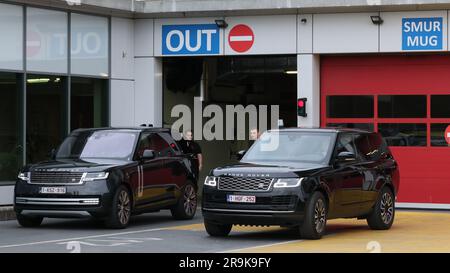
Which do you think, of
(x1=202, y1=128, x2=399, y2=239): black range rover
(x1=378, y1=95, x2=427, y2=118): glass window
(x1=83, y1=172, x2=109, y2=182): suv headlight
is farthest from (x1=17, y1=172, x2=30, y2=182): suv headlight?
(x1=378, y1=95, x2=427, y2=118): glass window

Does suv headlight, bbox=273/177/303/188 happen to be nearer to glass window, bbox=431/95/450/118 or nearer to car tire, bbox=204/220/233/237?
car tire, bbox=204/220/233/237

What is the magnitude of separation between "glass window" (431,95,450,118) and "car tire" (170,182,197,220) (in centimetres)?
674

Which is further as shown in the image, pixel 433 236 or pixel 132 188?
pixel 132 188

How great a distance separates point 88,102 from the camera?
2530 centimetres

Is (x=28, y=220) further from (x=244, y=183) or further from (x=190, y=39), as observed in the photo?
(x=190, y=39)

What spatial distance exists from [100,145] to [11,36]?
462 cm

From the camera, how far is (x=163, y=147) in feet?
65.5

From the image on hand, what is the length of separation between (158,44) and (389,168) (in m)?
9.46

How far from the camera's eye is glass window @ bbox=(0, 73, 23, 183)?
22.4m

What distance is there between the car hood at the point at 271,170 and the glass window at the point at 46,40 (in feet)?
27.0

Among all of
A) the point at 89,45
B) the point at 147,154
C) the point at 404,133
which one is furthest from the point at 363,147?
the point at 89,45
